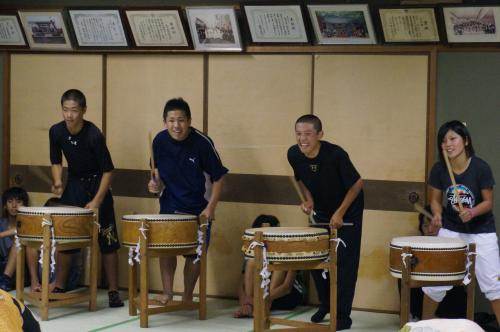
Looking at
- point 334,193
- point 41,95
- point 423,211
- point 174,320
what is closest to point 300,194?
point 334,193

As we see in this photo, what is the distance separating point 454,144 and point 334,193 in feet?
2.69

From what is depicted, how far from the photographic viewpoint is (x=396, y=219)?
21.5 feet

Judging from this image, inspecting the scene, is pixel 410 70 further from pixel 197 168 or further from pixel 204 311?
pixel 204 311

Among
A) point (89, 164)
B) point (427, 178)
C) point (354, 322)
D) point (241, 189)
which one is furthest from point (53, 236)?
point (427, 178)

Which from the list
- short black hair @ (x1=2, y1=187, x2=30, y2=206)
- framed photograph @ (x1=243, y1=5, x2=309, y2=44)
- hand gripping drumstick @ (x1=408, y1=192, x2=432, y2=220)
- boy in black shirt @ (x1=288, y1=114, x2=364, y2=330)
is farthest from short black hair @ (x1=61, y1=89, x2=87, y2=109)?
hand gripping drumstick @ (x1=408, y1=192, x2=432, y2=220)

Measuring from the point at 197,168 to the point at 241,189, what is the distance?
25.4 inches

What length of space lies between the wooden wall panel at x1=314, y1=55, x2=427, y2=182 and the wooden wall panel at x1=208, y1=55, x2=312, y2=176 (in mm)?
180

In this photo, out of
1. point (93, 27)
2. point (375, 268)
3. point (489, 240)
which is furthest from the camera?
point (93, 27)

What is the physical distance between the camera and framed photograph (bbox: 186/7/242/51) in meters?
6.82

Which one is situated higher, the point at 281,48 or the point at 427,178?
the point at 281,48

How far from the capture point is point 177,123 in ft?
20.8

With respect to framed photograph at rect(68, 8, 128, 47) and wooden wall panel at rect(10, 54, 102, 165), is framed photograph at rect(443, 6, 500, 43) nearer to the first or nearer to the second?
framed photograph at rect(68, 8, 128, 47)

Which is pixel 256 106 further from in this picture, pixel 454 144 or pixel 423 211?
pixel 454 144

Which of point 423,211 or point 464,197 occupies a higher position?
point 464,197
